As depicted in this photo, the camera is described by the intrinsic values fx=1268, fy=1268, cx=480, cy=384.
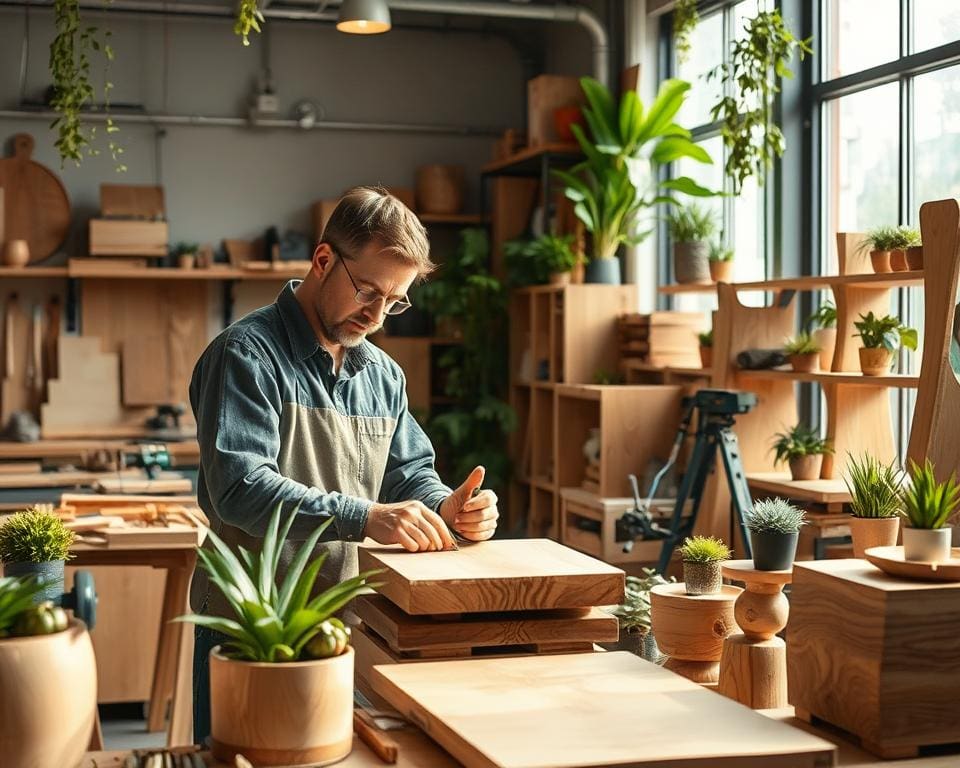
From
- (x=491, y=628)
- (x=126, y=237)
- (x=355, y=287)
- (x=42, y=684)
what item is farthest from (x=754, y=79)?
(x=126, y=237)

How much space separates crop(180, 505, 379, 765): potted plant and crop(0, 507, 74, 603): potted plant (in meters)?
0.49

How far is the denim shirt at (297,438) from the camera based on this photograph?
2.05m

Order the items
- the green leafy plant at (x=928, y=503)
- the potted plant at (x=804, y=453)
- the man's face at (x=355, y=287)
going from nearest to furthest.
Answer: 1. the green leafy plant at (x=928, y=503)
2. the man's face at (x=355, y=287)
3. the potted plant at (x=804, y=453)

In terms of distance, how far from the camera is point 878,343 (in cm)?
429

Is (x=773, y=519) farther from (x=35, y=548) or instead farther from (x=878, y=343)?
(x=878, y=343)

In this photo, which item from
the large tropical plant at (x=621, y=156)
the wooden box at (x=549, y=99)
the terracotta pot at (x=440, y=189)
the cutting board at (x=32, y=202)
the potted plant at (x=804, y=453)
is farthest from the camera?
the terracotta pot at (x=440, y=189)

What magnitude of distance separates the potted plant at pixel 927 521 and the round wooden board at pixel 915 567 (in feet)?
0.06

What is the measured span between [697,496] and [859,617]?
11.1ft

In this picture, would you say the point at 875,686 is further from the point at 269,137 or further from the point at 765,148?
the point at 269,137

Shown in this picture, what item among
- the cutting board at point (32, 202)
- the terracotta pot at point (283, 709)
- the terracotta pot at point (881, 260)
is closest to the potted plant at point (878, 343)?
the terracotta pot at point (881, 260)

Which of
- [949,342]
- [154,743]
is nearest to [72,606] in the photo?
[949,342]

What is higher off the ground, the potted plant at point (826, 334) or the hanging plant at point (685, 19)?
the hanging plant at point (685, 19)

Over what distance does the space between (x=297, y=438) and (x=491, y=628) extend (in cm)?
70

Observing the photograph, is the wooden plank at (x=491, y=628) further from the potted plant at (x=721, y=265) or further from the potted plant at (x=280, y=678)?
the potted plant at (x=721, y=265)
